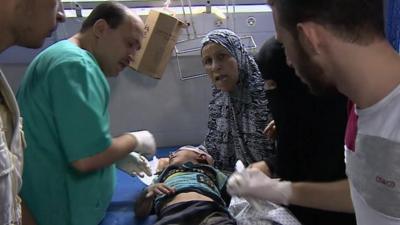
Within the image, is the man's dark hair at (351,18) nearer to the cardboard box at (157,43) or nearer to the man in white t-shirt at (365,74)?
the man in white t-shirt at (365,74)

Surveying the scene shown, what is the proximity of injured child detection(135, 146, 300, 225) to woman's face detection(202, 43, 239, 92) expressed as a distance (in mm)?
427

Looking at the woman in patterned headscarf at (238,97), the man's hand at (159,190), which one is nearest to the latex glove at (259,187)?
the man's hand at (159,190)

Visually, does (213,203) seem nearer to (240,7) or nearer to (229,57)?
(229,57)

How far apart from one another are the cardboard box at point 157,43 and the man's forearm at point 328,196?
63.7 inches

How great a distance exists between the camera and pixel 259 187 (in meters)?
1.30

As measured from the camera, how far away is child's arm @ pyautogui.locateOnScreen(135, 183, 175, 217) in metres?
2.05

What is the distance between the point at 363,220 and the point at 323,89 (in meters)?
0.30

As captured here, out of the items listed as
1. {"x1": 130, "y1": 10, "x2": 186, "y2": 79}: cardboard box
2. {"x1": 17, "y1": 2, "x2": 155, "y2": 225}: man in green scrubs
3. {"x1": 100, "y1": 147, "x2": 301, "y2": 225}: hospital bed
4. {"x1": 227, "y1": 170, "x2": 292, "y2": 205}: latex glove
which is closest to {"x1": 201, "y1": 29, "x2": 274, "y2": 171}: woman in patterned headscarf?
{"x1": 130, "y1": 10, "x2": 186, "y2": 79}: cardboard box

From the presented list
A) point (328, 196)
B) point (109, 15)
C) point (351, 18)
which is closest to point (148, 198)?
point (109, 15)

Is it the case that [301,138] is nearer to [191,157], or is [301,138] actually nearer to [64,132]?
[64,132]

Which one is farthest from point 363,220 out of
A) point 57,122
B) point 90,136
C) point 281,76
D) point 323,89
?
point 57,122

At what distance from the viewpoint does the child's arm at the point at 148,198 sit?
6.72 feet

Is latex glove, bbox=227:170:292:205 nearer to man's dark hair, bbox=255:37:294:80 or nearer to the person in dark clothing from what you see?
the person in dark clothing

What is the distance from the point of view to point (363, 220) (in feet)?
3.12
